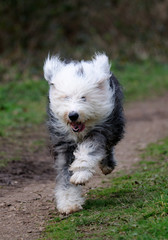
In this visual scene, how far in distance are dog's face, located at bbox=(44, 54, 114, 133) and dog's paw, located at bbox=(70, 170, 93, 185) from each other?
0.44 m

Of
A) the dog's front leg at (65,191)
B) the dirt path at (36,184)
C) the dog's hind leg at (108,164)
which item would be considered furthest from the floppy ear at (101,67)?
the dirt path at (36,184)

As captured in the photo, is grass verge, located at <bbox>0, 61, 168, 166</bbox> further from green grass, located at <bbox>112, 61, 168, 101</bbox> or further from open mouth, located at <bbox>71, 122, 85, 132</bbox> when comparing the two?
open mouth, located at <bbox>71, 122, 85, 132</bbox>

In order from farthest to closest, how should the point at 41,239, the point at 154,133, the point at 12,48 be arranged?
the point at 12,48
the point at 154,133
the point at 41,239

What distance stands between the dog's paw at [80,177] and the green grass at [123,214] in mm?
329

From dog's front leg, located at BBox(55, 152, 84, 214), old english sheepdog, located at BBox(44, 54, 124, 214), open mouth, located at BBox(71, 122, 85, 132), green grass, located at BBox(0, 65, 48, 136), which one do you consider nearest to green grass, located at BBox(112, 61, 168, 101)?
green grass, located at BBox(0, 65, 48, 136)

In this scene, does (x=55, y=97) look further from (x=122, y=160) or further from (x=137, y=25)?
(x=137, y=25)

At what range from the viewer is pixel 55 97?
5039mm

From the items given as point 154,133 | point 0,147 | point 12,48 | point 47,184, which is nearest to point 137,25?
point 12,48

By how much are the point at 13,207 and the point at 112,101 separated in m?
1.57

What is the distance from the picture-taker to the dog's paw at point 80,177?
4832mm

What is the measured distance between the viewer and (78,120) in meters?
4.84

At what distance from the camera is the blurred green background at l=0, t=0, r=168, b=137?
14.4 meters

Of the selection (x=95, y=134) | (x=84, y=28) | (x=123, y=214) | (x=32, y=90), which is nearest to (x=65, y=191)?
(x=95, y=134)

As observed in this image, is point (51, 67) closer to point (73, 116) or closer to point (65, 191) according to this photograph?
point (73, 116)
